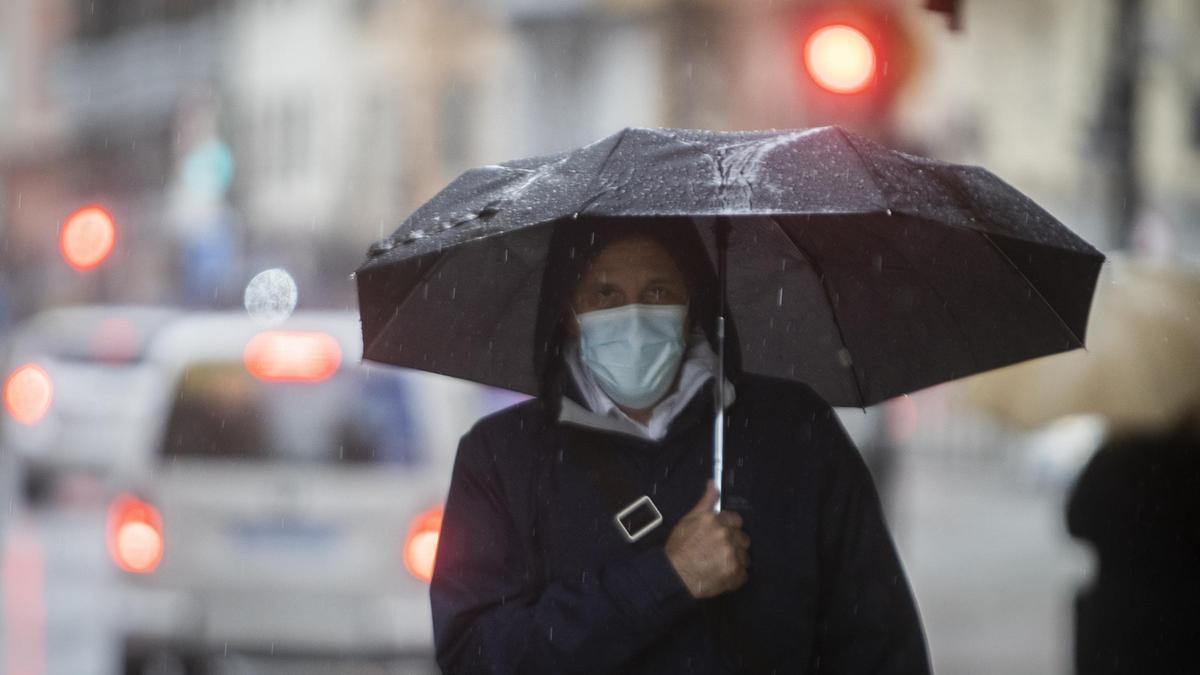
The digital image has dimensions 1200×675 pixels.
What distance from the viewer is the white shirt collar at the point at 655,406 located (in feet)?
11.2

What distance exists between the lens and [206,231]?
947 inches

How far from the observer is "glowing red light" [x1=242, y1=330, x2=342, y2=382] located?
28.5ft

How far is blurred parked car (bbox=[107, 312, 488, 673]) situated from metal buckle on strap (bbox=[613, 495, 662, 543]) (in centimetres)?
495

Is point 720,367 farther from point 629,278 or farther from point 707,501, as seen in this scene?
point 707,501

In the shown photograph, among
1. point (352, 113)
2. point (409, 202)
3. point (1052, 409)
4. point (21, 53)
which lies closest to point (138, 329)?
point (1052, 409)

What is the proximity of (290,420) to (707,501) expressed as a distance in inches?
222

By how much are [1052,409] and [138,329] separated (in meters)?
14.0

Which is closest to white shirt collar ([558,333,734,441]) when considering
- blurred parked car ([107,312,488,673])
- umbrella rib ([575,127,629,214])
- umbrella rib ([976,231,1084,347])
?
umbrella rib ([575,127,629,214])

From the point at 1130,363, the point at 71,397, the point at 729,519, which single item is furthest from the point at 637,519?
the point at 71,397

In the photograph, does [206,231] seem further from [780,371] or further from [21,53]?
[21,53]

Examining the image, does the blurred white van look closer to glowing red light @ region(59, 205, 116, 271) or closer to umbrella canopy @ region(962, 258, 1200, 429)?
umbrella canopy @ region(962, 258, 1200, 429)

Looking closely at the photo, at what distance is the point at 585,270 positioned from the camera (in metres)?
3.60

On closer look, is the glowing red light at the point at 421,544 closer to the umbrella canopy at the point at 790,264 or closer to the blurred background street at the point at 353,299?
the blurred background street at the point at 353,299

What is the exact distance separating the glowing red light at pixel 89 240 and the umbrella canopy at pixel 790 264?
11333 mm
